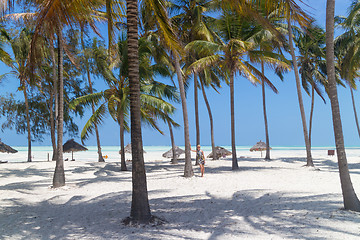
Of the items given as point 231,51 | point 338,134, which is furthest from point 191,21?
point 338,134

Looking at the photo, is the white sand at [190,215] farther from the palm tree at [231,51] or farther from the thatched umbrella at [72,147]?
the thatched umbrella at [72,147]

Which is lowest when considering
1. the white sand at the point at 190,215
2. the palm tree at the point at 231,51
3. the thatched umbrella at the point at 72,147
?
the white sand at the point at 190,215

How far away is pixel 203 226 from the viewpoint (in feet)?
17.6

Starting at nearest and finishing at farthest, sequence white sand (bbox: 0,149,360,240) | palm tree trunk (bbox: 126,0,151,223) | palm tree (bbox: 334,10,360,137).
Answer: white sand (bbox: 0,149,360,240) → palm tree trunk (bbox: 126,0,151,223) → palm tree (bbox: 334,10,360,137)

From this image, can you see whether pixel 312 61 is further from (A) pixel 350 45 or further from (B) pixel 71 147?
(B) pixel 71 147

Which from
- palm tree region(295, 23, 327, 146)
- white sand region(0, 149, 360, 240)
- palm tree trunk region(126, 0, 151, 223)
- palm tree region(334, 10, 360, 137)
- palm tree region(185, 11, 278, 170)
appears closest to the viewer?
white sand region(0, 149, 360, 240)

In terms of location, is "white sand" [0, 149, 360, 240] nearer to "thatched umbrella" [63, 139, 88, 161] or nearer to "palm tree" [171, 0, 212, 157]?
"palm tree" [171, 0, 212, 157]

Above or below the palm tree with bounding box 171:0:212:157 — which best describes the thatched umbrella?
A: below

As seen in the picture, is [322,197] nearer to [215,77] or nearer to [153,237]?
[153,237]

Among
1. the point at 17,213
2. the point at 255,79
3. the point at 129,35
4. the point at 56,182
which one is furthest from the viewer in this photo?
the point at 255,79

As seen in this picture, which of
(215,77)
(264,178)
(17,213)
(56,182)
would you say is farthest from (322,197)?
(215,77)

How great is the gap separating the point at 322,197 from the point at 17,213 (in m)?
7.39

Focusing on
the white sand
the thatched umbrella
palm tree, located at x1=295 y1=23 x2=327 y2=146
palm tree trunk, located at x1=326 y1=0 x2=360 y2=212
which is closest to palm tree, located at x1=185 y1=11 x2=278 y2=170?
the white sand

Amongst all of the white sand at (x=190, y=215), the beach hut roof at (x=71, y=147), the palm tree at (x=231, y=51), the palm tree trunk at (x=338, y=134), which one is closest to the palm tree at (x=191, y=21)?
the palm tree at (x=231, y=51)
